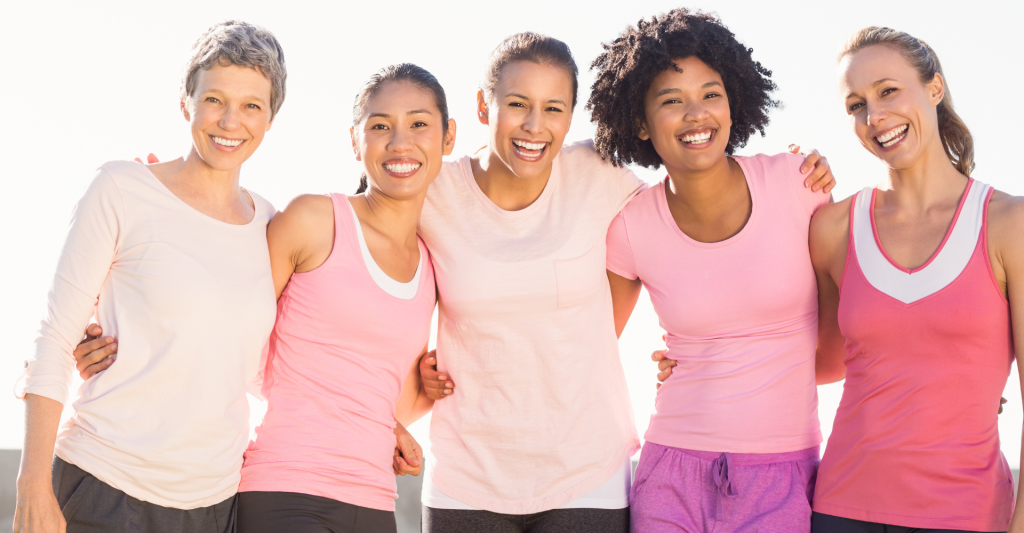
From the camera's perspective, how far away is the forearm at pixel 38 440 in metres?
2.07

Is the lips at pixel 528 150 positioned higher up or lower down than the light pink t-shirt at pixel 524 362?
higher up

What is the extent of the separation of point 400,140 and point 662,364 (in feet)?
4.02

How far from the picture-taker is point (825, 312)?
292 centimetres

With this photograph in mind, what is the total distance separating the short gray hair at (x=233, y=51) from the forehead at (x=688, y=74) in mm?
1349

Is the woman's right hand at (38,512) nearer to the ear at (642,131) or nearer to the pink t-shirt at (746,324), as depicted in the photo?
the pink t-shirt at (746,324)

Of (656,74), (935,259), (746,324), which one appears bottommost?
(746,324)

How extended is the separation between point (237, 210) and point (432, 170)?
658 mm

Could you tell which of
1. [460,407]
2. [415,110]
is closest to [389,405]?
[460,407]

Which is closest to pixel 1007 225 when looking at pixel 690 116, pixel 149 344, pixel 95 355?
pixel 690 116

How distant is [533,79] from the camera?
2.79 metres

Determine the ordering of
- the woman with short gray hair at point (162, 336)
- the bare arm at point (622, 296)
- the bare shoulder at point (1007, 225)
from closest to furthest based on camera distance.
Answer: the woman with short gray hair at point (162, 336) → the bare shoulder at point (1007, 225) → the bare arm at point (622, 296)

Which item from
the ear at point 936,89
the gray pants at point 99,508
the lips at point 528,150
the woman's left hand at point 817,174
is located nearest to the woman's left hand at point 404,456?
the gray pants at point 99,508

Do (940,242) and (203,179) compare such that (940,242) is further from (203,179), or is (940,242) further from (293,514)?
(203,179)

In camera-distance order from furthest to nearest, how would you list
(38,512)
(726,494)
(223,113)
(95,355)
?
(726,494) < (223,113) < (95,355) < (38,512)
